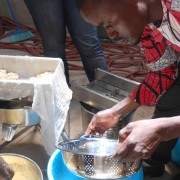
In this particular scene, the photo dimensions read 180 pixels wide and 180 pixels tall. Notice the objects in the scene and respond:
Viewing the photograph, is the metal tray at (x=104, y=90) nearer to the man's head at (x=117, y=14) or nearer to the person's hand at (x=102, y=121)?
the person's hand at (x=102, y=121)

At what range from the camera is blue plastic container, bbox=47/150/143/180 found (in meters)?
0.99

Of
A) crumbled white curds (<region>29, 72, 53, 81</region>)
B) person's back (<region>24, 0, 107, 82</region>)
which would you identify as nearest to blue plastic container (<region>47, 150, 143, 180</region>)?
crumbled white curds (<region>29, 72, 53, 81</region>)

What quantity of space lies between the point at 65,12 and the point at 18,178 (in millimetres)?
922

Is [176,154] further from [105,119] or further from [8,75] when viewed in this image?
[8,75]

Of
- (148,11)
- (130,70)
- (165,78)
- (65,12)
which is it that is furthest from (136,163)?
(130,70)

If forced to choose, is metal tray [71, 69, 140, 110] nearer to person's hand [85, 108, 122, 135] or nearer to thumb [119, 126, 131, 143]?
person's hand [85, 108, 122, 135]

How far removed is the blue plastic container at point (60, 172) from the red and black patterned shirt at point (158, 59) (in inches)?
10.4

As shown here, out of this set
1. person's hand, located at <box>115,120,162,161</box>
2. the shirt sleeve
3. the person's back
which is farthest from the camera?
the person's back

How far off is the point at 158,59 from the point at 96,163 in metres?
0.41

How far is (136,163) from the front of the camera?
973mm

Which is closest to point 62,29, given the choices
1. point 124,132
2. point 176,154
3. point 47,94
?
point 47,94

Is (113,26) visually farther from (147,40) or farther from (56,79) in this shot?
(56,79)

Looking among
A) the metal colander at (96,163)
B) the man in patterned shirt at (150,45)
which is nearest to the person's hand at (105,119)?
the man in patterned shirt at (150,45)

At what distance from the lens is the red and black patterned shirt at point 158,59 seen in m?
0.92
